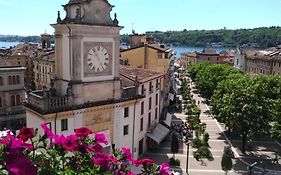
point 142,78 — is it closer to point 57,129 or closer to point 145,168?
point 57,129

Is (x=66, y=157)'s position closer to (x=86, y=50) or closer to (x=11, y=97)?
(x=86, y=50)

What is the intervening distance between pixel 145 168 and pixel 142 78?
32129mm

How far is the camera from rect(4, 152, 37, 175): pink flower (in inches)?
215

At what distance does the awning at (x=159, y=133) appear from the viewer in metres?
41.2

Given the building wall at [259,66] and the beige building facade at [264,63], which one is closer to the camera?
the beige building facade at [264,63]

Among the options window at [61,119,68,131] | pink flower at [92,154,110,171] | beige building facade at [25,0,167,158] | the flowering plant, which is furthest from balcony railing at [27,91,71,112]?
pink flower at [92,154,110,171]

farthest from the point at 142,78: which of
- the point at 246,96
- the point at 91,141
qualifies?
the point at 91,141

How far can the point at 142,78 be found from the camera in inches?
1553

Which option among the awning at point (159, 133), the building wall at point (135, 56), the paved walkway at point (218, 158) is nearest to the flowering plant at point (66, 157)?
the paved walkway at point (218, 158)

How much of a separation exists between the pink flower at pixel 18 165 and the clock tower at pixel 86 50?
2148 centimetres

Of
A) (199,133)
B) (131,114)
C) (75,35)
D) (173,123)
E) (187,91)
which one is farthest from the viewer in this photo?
(187,91)

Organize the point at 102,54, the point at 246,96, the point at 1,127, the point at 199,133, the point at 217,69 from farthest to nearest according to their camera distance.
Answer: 1. the point at 217,69
2. the point at 1,127
3. the point at 199,133
4. the point at 246,96
5. the point at 102,54

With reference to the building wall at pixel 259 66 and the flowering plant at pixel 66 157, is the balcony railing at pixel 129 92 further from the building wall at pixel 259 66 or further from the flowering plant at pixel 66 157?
the building wall at pixel 259 66

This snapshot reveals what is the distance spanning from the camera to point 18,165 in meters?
5.57
